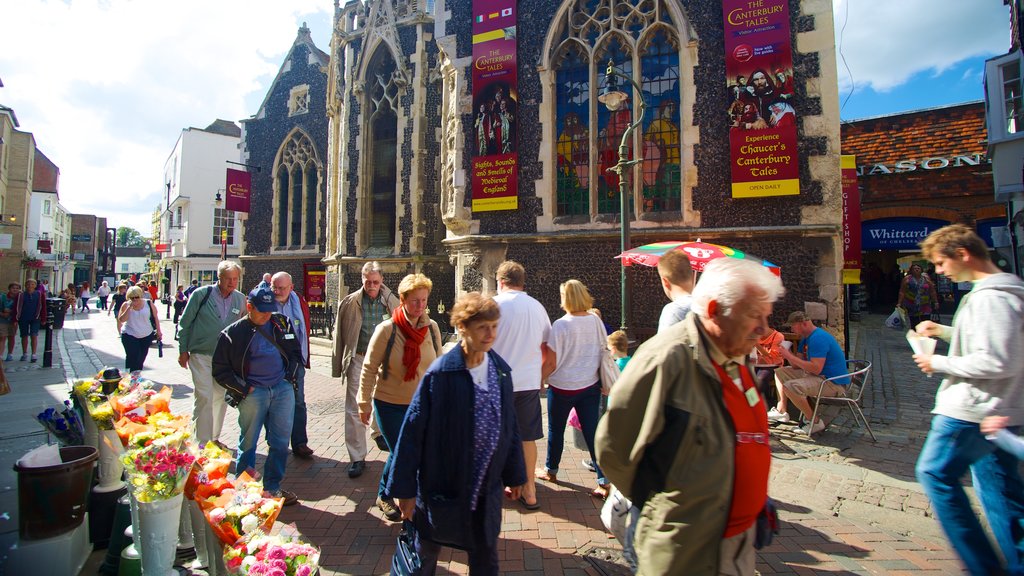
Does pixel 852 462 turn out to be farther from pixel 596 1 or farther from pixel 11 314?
pixel 11 314

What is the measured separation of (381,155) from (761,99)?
1133 cm

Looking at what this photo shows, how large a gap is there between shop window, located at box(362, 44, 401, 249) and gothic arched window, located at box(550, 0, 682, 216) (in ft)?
24.1

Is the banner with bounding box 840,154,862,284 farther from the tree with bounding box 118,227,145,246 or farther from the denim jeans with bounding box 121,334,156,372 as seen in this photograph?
the tree with bounding box 118,227,145,246

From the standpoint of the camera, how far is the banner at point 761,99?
27.4 ft

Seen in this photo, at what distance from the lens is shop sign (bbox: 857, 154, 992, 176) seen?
15516 millimetres

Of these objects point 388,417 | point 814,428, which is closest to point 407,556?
point 388,417

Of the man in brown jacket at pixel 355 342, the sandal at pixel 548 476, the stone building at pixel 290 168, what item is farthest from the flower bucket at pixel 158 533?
the stone building at pixel 290 168

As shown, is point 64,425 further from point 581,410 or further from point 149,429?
point 581,410

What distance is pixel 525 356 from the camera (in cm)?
388

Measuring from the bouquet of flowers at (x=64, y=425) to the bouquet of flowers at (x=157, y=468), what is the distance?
137cm

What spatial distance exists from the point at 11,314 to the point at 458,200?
9771 millimetres

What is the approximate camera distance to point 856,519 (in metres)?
3.77

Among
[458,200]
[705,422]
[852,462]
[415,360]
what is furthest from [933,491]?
[458,200]

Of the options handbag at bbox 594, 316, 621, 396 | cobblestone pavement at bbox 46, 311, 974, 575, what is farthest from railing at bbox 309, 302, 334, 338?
handbag at bbox 594, 316, 621, 396
